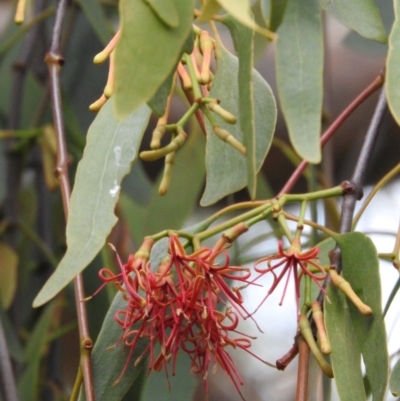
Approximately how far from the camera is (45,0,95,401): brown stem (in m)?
0.45

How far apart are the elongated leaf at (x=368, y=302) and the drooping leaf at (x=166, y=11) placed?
152mm

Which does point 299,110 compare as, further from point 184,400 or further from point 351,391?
point 184,400

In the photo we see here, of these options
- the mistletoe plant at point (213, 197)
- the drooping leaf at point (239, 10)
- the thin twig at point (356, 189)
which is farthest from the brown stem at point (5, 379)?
the drooping leaf at point (239, 10)

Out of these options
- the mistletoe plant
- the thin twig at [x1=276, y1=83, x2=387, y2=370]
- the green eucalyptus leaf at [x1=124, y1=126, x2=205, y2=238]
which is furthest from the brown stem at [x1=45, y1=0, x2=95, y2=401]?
the green eucalyptus leaf at [x1=124, y1=126, x2=205, y2=238]

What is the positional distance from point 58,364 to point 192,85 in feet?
1.99

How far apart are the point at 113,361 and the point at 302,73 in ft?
0.68

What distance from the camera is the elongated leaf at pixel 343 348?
0.39m

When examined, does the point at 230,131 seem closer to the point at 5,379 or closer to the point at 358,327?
the point at 358,327

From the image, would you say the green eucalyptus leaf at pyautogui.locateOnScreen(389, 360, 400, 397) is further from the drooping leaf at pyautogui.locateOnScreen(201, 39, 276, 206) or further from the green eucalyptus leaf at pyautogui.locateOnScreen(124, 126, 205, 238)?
the green eucalyptus leaf at pyautogui.locateOnScreen(124, 126, 205, 238)

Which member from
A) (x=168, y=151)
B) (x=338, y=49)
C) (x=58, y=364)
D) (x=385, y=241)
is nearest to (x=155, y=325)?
(x=168, y=151)

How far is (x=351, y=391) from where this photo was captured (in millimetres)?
388

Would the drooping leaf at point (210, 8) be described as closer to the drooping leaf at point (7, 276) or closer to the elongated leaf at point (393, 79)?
the elongated leaf at point (393, 79)

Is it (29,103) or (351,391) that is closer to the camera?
(351,391)

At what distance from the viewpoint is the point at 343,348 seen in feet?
1.32
